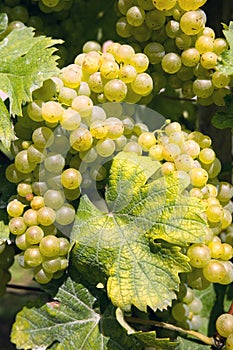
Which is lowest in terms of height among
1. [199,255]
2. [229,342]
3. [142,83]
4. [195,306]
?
[195,306]

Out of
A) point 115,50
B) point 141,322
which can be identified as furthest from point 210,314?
point 115,50

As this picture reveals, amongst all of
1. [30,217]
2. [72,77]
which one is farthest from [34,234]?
[72,77]

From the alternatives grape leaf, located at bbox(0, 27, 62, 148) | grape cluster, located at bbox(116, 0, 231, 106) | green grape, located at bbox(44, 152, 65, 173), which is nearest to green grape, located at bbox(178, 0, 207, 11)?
grape cluster, located at bbox(116, 0, 231, 106)

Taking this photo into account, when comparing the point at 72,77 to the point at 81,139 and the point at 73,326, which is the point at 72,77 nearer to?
the point at 81,139

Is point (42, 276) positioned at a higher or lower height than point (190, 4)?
lower

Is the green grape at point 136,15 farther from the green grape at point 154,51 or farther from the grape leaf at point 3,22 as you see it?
the grape leaf at point 3,22

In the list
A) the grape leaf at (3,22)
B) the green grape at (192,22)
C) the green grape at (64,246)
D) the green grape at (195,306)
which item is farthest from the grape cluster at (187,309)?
the grape leaf at (3,22)

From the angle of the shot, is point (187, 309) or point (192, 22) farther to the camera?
point (187, 309)
